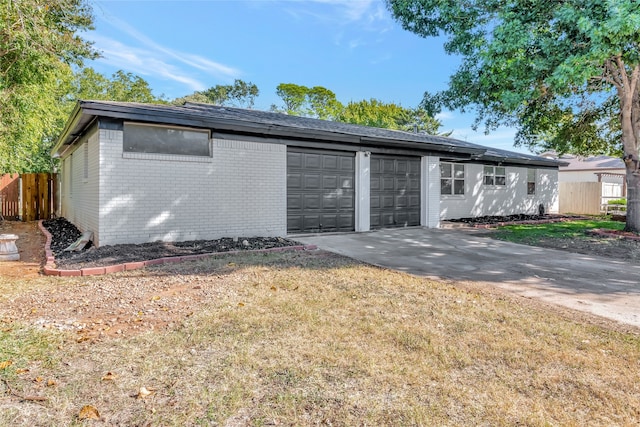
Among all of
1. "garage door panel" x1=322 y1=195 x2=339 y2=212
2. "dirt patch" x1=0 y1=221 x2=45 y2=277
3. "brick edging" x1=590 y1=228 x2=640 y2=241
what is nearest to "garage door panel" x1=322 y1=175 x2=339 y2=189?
"garage door panel" x1=322 y1=195 x2=339 y2=212

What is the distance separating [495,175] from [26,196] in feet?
68.1

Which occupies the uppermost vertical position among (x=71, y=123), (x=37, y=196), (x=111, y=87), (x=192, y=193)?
(x=111, y=87)

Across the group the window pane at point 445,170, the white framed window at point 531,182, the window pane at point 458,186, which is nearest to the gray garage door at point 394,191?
the window pane at point 445,170

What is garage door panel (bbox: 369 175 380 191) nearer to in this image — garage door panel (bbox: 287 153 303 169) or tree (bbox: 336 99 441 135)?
garage door panel (bbox: 287 153 303 169)

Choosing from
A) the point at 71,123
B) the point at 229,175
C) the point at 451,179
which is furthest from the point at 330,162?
the point at 451,179

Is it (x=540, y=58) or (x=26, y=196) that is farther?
(x=26, y=196)

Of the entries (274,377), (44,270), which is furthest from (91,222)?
(274,377)

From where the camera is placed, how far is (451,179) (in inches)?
604

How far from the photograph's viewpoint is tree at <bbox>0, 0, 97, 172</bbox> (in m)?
6.74

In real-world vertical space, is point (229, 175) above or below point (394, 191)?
above

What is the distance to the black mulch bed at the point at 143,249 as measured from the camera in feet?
21.1

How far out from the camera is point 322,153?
34.1 ft

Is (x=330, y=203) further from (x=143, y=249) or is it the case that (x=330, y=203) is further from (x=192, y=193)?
(x=143, y=249)

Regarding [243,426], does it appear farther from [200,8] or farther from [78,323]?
[200,8]
